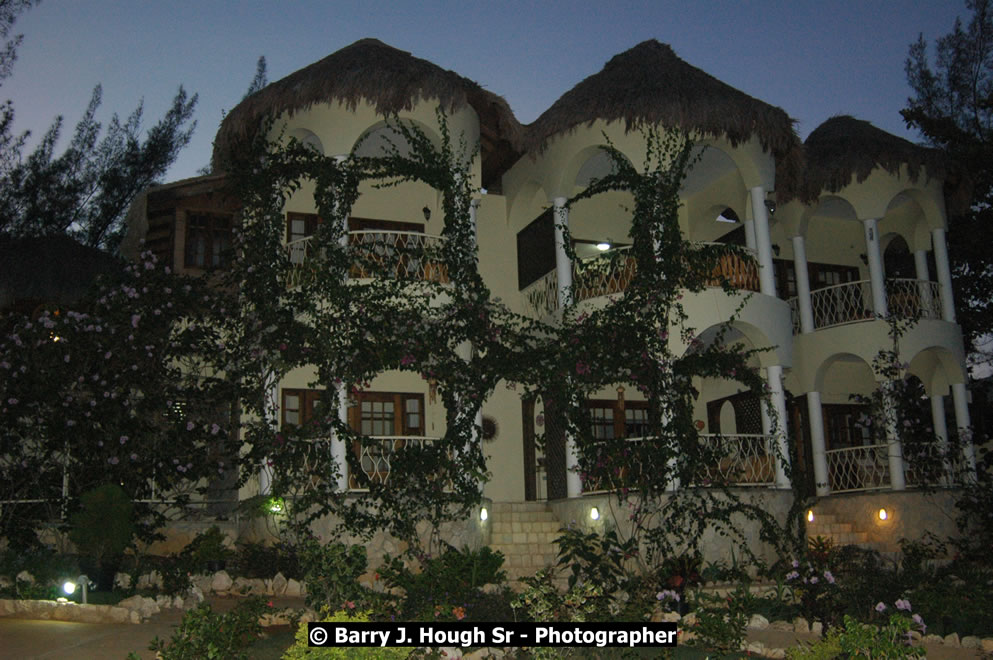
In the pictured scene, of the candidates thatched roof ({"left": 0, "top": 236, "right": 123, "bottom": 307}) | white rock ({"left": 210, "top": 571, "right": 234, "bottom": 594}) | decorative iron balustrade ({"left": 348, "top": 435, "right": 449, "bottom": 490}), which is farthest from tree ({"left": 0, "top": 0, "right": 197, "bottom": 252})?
white rock ({"left": 210, "top": 571, "right": 234, "bottom": 594})

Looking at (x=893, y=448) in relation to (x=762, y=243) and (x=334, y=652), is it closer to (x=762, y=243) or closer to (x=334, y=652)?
(x=762, y=243)

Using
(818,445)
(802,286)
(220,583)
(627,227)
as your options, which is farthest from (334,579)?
(802,286)

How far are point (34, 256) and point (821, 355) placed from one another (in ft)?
40.5

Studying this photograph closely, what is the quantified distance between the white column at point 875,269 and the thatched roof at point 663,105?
7.37ft

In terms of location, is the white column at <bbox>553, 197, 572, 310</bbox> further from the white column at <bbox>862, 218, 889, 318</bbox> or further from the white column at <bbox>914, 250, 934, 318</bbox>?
the white column at <bbox>914, 250, 934, 318</bbox>

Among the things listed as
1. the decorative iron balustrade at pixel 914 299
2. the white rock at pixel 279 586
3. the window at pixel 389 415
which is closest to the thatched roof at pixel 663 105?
the decorative iron balustrade at pixel 914 299

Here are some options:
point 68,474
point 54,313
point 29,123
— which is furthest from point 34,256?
point 29,123

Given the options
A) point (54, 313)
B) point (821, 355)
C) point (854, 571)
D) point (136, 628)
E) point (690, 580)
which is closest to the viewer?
point (136, 628)

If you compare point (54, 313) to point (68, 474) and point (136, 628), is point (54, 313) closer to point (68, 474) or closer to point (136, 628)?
point (68, 474)

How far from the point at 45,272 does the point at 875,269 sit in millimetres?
12850

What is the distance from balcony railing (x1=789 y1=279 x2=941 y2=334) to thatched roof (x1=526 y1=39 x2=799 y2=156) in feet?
10.4

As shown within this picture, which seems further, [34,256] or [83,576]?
[34,256]

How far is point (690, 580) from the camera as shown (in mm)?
10148

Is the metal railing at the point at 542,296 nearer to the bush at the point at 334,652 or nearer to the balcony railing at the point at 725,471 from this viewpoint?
the balcony railing at the point at 725,471
